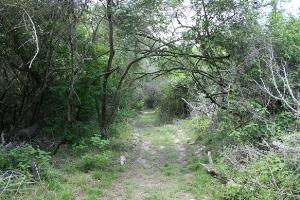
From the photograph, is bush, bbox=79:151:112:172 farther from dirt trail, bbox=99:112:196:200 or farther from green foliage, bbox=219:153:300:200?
green foliage, bbox=219:153:300:200

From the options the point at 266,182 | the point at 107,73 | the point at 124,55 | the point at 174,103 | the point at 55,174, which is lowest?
the point at 174,103

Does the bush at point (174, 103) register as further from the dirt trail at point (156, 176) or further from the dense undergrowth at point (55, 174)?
the dense undergrowth at point (55, 174)

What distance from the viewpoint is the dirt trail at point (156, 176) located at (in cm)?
647

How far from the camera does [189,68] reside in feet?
36.3

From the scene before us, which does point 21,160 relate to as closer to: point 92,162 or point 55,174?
point 55,174

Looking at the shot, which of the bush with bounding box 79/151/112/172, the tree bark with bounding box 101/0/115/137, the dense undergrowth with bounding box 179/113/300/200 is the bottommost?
the bush with bounding box 79/151/112/172

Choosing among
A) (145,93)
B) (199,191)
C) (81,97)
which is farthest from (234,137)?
(145,93)

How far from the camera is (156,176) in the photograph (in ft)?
25.9

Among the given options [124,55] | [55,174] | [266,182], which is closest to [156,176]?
[55,174]

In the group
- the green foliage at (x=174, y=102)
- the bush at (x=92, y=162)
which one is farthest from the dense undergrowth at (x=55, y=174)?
the green foliage at (x=174, y=102)

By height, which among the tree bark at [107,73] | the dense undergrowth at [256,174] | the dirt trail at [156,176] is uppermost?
the tree bark at [107,73]

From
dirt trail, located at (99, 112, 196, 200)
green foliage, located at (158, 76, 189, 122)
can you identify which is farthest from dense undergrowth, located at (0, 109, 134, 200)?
green foliage, located at (158, 76, 189, 122)

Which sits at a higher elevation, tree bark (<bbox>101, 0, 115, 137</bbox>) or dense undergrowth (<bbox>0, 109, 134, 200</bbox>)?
tree bark (<bbox>101, 0, 115, 137</bbox>)

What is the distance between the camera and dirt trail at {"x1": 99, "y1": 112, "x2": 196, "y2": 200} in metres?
6.47
